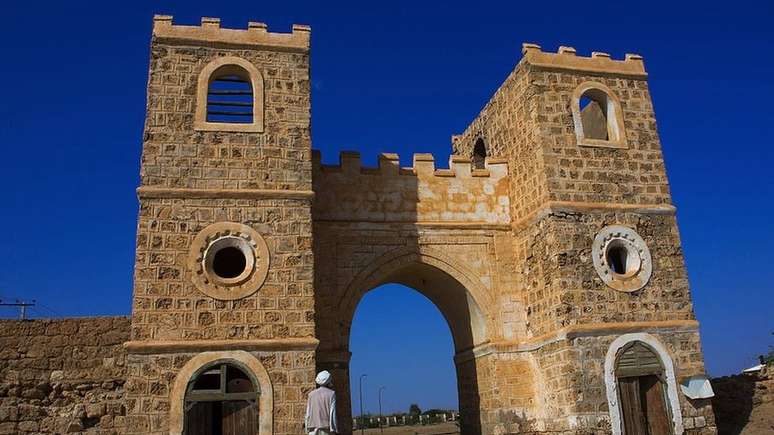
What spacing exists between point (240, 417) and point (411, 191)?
5666 millimetres

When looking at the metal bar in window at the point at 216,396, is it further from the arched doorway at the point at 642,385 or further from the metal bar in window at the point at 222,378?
the arched doorway at the point at 642,385

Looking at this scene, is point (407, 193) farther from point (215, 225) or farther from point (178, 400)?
point (178, 400)

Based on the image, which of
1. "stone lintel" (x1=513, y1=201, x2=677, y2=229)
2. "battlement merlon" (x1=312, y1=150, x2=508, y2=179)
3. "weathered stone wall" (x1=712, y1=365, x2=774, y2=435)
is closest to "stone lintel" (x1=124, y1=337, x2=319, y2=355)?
"battlement merlon" (x1=312, y1=150, x2=508, y2=179)

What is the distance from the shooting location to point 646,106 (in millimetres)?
14242

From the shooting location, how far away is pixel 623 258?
1323 centimetres

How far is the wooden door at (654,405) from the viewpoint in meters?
12.2

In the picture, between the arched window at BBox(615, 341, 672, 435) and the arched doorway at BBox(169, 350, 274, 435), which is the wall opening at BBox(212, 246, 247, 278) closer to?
the arched doorway at BBox(169, 350, 274, 435)

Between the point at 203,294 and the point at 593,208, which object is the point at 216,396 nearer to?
the point at 203,294

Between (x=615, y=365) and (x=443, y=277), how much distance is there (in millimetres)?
3663

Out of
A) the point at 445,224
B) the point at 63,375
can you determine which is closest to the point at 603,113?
the point at 445,224

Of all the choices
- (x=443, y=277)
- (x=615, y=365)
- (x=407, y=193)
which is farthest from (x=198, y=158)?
(x=615, y=365)

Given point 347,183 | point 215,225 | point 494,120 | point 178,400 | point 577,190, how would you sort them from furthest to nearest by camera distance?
1. point 494,120
2. point 347,183
3. point 577,190
4. point 215,225
5. point 178,400

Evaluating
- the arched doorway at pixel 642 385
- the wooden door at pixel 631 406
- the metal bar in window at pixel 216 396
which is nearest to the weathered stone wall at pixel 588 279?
the arched doorway at pixel 642 385

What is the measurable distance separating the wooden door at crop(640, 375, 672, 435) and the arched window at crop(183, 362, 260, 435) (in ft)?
21.8
